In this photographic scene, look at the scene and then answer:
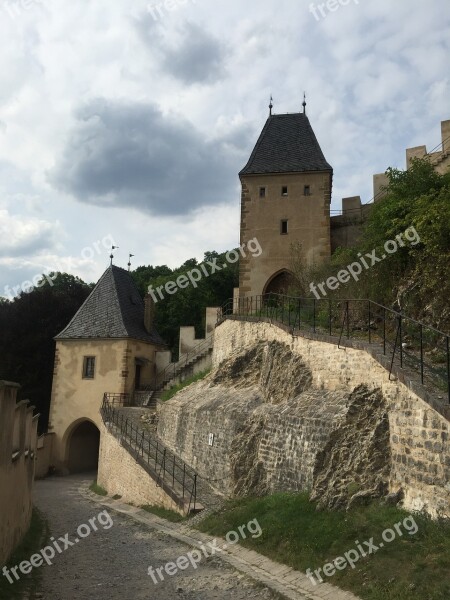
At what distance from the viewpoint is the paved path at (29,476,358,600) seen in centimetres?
880

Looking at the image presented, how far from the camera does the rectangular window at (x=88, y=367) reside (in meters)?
28.9

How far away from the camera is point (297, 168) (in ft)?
87.9

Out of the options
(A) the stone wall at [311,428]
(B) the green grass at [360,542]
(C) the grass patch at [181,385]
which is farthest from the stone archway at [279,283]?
(B) the green grass at [360,542]

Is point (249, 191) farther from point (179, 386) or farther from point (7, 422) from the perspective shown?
point (7, 422)

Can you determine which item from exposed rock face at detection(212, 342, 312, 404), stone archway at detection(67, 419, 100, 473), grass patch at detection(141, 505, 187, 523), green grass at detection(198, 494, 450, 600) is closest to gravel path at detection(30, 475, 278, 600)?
grass patch at detection(141, 505, 187, 523)

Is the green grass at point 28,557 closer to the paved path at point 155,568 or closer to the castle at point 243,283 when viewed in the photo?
the paved path at point 155,568

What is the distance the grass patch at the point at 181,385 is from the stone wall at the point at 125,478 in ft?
10.2

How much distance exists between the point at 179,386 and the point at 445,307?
14667 millimetres

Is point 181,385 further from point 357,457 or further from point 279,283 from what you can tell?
point 357,457

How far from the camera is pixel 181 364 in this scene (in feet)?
92.9

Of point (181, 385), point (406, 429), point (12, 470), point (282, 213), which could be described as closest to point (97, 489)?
point (181, 385)

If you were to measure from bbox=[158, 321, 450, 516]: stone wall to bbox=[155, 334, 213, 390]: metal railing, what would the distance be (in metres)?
6.23

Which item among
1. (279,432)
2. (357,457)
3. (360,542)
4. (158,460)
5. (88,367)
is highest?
(88,367)

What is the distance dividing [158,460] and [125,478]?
5.62 feet
